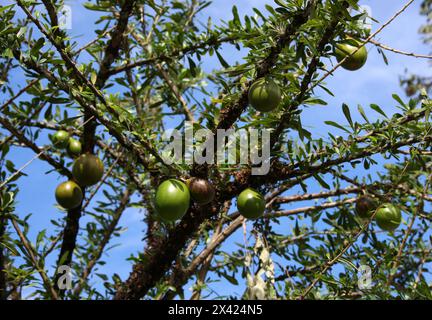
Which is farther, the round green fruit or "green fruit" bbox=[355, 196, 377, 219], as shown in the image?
"green fruit" bbox=[355, 196, 377, 219]

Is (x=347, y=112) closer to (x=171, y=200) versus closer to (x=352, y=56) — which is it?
(x=352, y=56)

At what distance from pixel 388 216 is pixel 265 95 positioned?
0.77 metres

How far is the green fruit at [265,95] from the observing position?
149 cm

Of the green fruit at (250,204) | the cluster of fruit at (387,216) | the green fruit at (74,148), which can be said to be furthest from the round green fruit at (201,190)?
the green fruit at (74,148)

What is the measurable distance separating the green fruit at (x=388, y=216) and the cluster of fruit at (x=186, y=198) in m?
0.50

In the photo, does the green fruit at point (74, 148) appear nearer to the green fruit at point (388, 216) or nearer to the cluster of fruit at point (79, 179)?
the cluster of fruit at point (79, 179)

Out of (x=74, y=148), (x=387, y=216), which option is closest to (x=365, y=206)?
(x=387, y=216)

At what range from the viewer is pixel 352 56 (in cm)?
159

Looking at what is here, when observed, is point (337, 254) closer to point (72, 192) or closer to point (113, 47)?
point (72, 192)

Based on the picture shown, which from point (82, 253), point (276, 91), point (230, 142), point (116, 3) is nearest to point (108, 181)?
point (82, 253)

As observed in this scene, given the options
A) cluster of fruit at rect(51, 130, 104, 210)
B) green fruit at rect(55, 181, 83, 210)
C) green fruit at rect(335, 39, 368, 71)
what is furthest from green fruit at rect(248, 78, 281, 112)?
green fruit at rect(55, 181, 83, 210)

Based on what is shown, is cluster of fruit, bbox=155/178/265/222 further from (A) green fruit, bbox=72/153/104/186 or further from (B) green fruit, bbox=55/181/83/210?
(B) green fruit, bbox=55/181/83/210

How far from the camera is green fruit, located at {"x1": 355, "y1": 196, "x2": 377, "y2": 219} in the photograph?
6.65 feet

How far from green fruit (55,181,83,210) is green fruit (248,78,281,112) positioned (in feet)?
3.12
